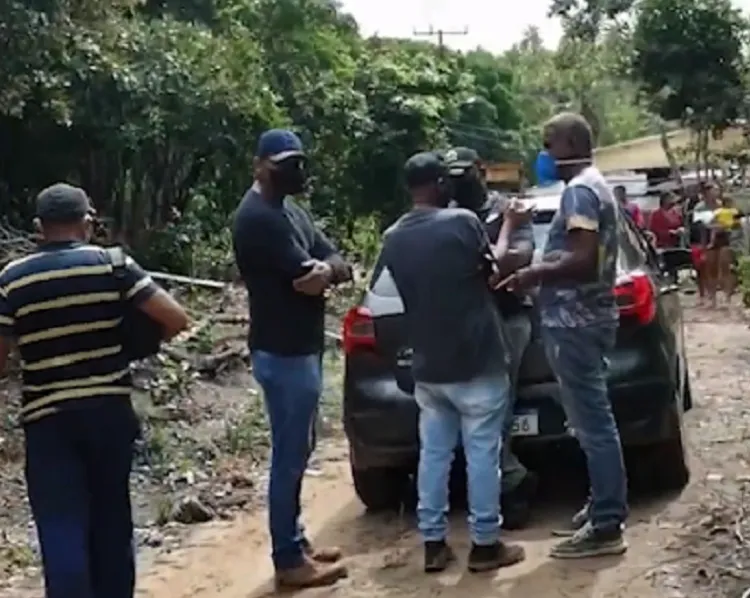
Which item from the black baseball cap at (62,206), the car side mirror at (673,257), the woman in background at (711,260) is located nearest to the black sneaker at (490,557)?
the black baseball cap at (62,206)

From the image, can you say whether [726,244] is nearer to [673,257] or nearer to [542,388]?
[673,257]

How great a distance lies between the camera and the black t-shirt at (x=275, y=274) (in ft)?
18.9

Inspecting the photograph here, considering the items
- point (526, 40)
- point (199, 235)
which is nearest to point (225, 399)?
point (199, 235)

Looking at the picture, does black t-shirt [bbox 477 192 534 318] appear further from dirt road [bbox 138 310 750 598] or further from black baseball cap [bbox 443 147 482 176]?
dirt road [bbox 138 310 750 598]

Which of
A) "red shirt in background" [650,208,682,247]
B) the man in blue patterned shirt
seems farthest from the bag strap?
"red shirt in background" [650,208,682,247]

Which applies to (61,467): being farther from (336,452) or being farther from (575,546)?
(336,452)

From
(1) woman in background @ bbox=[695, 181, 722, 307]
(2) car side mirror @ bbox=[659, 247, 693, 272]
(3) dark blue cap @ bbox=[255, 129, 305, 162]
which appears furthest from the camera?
(1) woman in background @ bbox=[695, 181, 722, 307]

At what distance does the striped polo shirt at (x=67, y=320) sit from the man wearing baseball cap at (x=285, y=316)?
1.05m

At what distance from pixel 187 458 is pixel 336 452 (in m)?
0.95

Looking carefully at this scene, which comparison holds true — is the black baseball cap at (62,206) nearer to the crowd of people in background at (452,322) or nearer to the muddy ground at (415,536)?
the crowd of people in background at (452,322)

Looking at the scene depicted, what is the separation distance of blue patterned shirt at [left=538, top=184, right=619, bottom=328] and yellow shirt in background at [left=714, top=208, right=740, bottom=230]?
1235cm

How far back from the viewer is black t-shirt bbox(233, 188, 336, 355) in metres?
5.76

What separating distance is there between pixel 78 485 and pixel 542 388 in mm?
2473

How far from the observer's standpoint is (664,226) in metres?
19.8
